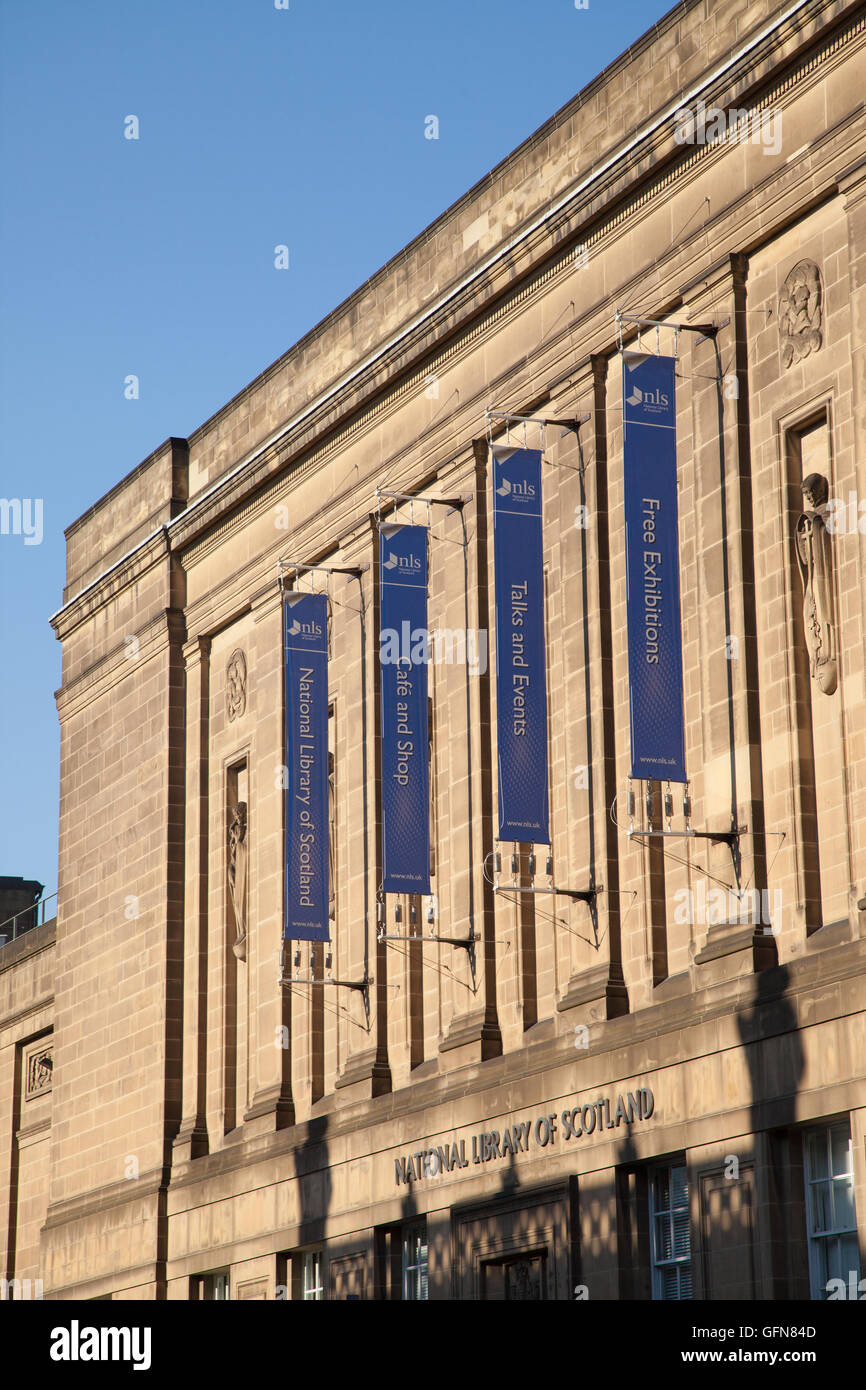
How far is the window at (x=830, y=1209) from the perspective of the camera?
2364cm

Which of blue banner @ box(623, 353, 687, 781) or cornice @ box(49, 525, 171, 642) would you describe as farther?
cornice @ box(49, 525, 171, 642)

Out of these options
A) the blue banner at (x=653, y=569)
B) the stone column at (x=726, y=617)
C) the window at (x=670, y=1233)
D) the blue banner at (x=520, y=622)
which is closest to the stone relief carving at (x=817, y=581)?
the stone column at (x=726, y=617)

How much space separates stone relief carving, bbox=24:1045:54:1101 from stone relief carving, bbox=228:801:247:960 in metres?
14.3

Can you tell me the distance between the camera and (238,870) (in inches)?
1556

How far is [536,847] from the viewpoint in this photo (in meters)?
30.6

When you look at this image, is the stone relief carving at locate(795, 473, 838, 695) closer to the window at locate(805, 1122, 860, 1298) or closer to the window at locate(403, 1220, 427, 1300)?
the window at locate(805, 1122, 860, 1298)

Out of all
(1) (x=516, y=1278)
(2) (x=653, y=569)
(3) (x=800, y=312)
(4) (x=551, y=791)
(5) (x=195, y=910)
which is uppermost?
(3) (x=800, y=312)

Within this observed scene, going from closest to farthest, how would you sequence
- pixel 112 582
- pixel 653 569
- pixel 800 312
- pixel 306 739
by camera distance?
pixel 800 312, pixel 653 569, pixel 306 739, pixel 112 582

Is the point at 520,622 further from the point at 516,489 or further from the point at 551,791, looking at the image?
the point at 551,791

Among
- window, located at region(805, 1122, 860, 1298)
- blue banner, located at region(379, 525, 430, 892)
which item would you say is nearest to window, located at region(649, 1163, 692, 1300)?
window, located at region(805, 1122, 860, 1298)

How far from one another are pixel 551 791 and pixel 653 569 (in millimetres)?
4697

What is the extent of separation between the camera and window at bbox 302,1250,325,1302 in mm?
35188

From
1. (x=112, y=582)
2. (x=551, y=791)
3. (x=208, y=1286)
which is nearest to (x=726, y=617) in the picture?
(x=551, y=791)
